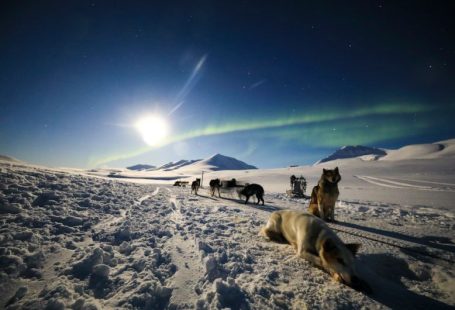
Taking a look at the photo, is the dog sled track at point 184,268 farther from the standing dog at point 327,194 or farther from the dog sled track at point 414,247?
the standing dog at point 327,194

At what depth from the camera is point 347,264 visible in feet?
12.3

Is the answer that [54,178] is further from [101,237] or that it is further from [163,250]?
[163,250]

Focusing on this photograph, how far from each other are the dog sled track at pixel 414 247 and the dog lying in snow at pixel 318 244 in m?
2.38

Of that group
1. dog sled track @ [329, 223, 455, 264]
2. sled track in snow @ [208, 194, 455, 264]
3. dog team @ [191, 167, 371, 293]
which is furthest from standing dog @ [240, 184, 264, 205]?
dog team @ [191, 167, 371, 293]

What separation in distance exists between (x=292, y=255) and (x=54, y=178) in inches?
425

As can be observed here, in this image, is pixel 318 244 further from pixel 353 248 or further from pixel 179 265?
pixel 179 265

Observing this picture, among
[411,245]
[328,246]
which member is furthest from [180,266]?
[411,245]

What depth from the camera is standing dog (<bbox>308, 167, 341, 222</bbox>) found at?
834cm

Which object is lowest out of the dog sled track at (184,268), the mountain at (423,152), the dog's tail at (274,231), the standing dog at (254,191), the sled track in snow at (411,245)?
the dog sled track at (184,268)

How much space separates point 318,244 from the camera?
14.3ft

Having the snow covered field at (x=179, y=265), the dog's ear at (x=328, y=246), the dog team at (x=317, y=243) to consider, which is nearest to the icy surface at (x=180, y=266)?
the snow covered field at (x=179, y=265)

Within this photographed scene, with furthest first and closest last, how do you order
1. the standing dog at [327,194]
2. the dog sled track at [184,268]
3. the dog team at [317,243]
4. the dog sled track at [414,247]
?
the standing dog at [327,194]
the dog sled track at [414,247]
the dog team at [317,243]
the dog sled track at [184,268]

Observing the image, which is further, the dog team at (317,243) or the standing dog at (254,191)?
the standing dog at (254,191)

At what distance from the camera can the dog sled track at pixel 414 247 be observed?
206 inches
